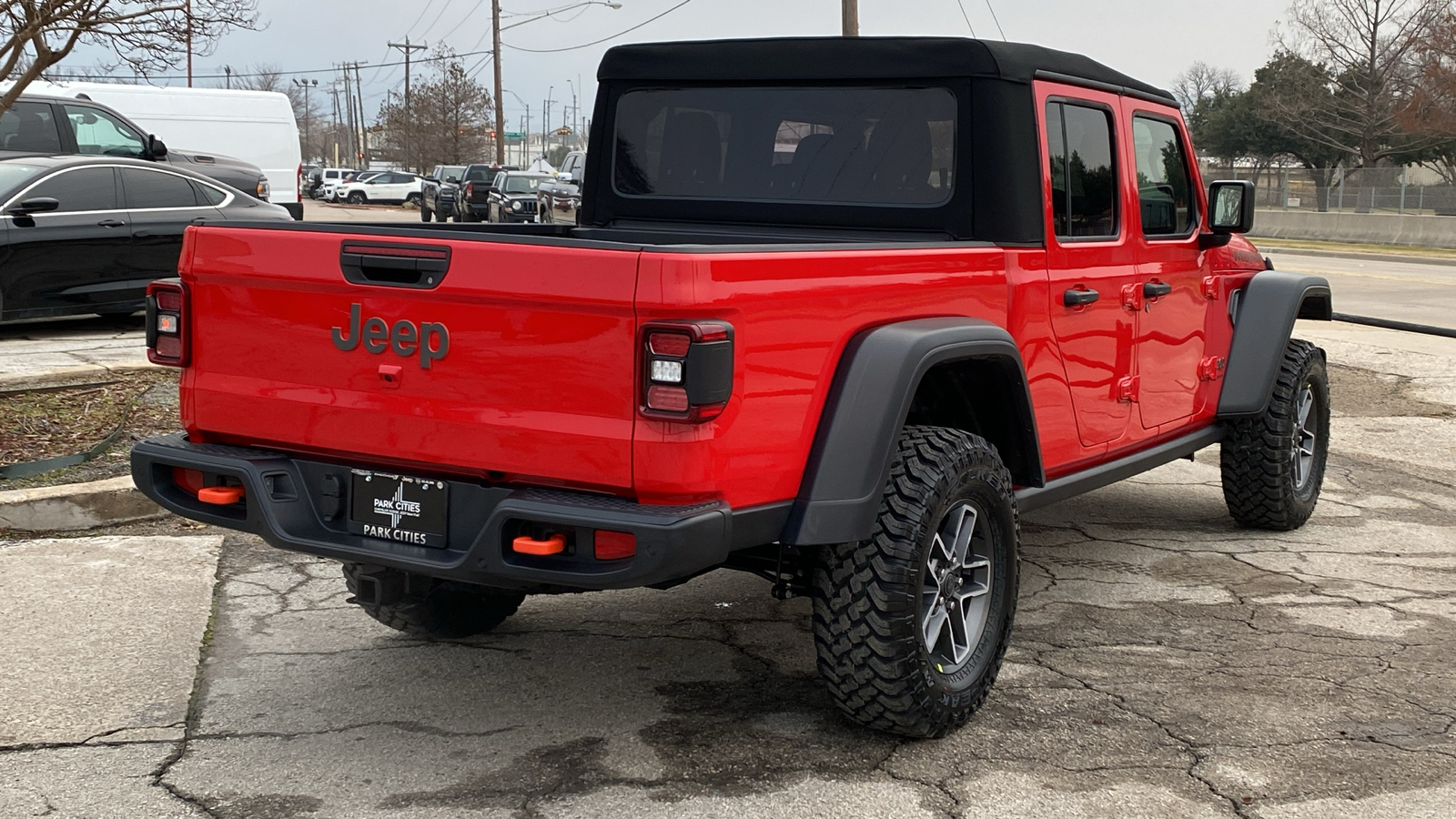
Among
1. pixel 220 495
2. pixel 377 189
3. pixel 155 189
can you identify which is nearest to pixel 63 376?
pixel 155 189

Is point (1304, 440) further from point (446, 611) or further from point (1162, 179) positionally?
point (446, 611)

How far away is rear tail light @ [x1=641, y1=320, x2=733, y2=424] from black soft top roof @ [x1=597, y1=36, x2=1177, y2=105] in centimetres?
182

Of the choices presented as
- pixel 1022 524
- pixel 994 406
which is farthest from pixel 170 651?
pixel 1022 524

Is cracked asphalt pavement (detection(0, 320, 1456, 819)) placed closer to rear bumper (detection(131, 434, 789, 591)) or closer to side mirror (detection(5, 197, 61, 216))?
rear bumper (detection(131, 434, 789, 591))

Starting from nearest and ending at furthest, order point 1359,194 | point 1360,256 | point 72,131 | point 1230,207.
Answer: point 1230,207
point 72,131
point 1360,256
point 1359,194

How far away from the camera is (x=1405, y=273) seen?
80.6 feet

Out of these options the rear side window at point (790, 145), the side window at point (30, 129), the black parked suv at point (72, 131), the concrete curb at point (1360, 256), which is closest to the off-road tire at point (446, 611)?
the rear side window at point (790, 145)

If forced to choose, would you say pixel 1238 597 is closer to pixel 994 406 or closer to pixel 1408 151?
pixel 994 406

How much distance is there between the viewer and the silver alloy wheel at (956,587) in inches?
159

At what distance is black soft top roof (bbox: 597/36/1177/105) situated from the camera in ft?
15.3

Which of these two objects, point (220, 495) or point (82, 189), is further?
point (82, 189)

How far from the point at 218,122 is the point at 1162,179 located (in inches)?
759

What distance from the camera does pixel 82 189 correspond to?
38.8 feet

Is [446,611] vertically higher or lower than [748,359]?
lower
